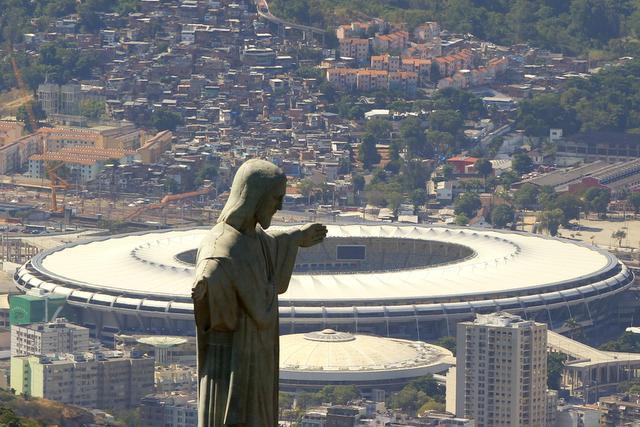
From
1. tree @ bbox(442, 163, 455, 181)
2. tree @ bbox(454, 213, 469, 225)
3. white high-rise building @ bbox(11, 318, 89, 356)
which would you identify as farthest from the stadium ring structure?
tree @ bbox(442, 163, 455, 181)

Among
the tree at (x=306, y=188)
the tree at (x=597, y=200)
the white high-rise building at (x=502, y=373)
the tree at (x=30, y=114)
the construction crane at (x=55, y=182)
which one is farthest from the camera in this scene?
the tree at (x=30, y=114)

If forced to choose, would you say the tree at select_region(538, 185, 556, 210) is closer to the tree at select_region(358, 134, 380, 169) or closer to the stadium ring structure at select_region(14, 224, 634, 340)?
the tree at select_region(358, 134, 380, 169)

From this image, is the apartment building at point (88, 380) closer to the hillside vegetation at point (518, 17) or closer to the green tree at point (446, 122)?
the green tree at point (446, 122)

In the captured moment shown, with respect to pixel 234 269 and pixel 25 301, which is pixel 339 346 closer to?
pixel 25 301

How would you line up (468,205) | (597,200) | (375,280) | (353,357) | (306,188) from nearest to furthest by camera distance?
(353,357)
(375,280)
(597,200)
(468,205)
(306,188)

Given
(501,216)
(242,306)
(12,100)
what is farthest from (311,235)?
(12,100)

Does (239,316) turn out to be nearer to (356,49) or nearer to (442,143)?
(442,143)

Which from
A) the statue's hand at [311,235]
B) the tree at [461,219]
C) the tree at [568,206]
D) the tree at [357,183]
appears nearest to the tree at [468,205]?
the tree at [461,219]
